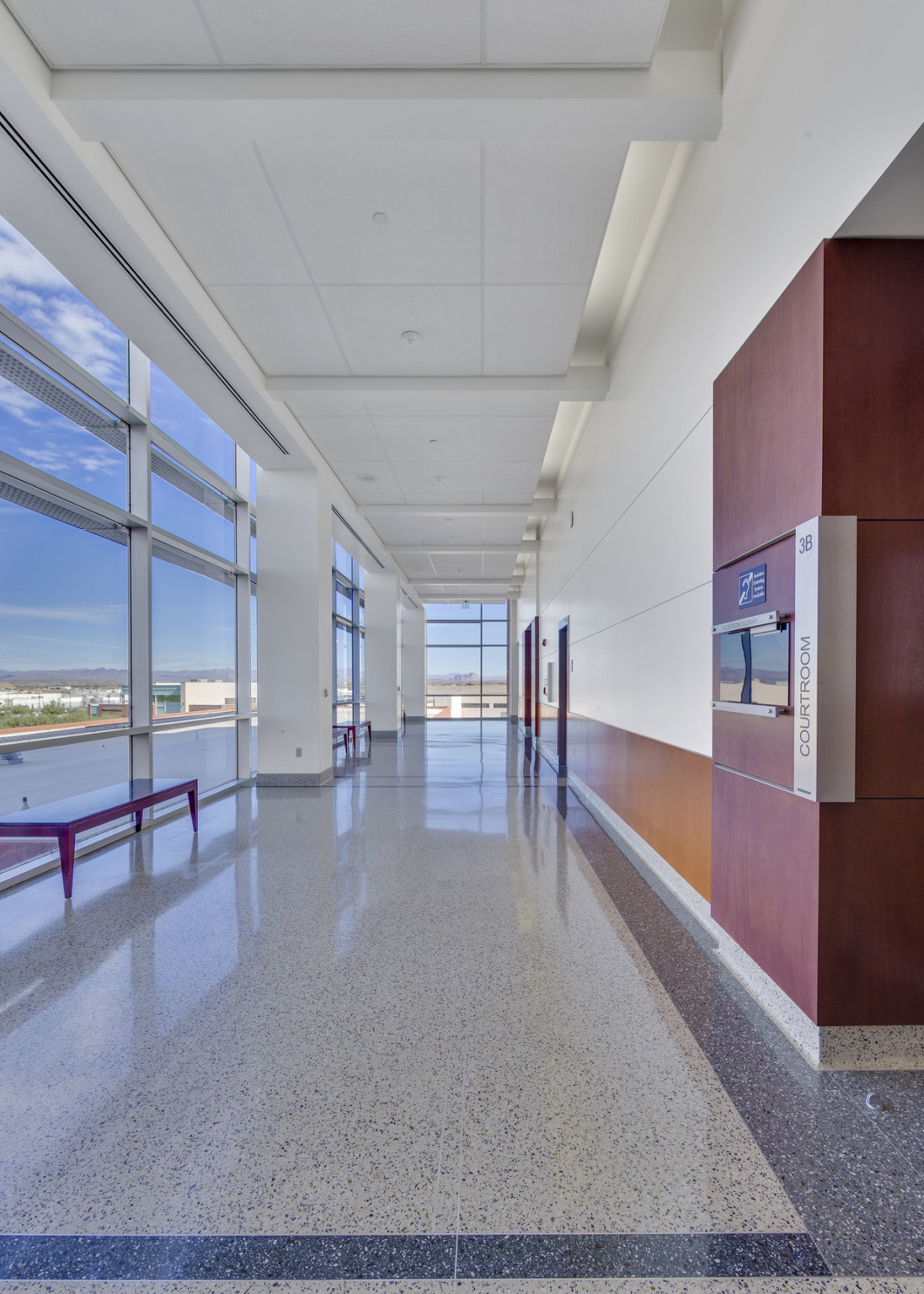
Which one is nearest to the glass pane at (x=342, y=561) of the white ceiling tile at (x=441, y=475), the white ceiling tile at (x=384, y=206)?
the white ceiling tile at (x=441, y=475)

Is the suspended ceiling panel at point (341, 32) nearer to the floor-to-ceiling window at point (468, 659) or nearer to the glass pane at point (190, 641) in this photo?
the glass pane at point (190, 641)

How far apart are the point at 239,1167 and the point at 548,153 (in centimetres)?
459

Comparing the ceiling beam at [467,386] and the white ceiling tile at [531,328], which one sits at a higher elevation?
the white ceiling tile at [531,328]

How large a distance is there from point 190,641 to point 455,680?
1745 centimetres

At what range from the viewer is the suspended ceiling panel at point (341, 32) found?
269cm

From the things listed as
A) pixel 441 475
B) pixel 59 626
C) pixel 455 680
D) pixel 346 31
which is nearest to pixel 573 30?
pixel 346 31

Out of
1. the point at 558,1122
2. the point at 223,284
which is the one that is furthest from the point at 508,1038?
the point at 223,284

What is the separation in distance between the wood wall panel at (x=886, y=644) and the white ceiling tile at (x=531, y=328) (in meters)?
3.29

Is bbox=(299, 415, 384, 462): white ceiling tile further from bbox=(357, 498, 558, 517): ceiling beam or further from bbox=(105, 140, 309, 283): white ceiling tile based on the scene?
bbox=(105, 140, 309, 283): white ceiling tile

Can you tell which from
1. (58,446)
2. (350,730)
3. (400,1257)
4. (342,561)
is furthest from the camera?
(342,561)

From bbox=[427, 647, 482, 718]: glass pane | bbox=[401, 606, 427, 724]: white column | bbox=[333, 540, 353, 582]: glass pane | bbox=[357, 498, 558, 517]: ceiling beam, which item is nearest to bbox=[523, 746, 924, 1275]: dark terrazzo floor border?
bbox=[357, 498, 558, 517]: ceiling beam

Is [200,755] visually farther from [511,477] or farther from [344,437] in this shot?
[511,477]

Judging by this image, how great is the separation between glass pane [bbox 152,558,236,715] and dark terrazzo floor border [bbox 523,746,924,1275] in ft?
17.8

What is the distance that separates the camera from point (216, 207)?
3.83 metres
